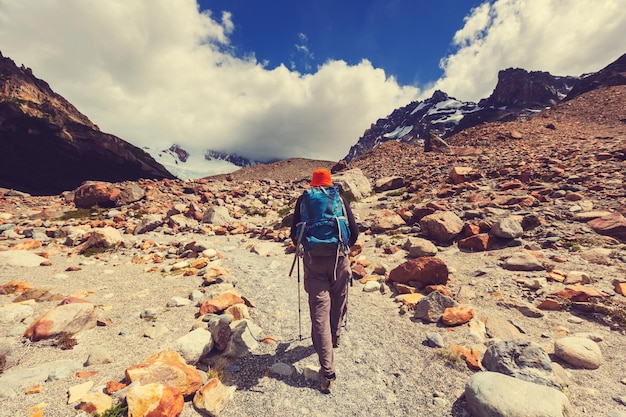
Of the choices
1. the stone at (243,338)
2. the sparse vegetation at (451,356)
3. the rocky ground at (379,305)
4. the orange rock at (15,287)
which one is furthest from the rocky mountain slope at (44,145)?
the sparse vegetation at (451,356)

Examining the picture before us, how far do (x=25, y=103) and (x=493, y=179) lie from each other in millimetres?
110426

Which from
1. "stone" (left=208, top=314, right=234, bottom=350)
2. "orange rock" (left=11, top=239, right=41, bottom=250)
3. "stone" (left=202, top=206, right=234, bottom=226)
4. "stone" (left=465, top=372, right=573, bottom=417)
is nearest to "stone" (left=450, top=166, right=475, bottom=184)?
"stone" (left=202, top=206, right=234, bottom=226)

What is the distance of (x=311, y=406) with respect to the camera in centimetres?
393

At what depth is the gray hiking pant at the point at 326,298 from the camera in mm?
4328

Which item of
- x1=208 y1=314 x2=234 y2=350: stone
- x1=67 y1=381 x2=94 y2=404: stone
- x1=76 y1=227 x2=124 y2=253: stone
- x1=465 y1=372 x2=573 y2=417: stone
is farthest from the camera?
x1=76 y1=227 x2=124 y2=253: stone

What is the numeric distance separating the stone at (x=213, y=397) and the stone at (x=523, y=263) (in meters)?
7.67

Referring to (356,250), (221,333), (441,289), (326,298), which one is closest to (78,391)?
(221,333)

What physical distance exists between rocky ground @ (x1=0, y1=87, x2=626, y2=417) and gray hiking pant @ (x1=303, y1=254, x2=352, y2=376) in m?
0.52

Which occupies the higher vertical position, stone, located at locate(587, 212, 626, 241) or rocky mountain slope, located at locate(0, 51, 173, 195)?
rocky mountain slope, located at locate(0, 51, 173, 195)

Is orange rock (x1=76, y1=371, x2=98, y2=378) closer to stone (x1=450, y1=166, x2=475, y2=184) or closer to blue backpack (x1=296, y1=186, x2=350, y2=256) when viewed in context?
blue backpack (x1=296, y1=186, x2=350, y2=256)

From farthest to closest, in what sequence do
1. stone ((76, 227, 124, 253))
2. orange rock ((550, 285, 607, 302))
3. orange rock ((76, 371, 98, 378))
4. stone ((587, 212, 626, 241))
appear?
1. stone ((76, 227, 124, 253))
2. stone ((587, 212, 626, 241))
3. orange rock ((550, 285, 607, 302))
4. orange rock ((76, 371, 98, 378))

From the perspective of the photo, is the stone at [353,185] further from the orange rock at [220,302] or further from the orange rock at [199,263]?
the orange rock at [220,302]

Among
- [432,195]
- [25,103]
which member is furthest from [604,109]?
[25,103]

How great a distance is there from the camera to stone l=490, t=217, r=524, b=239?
9.23m
